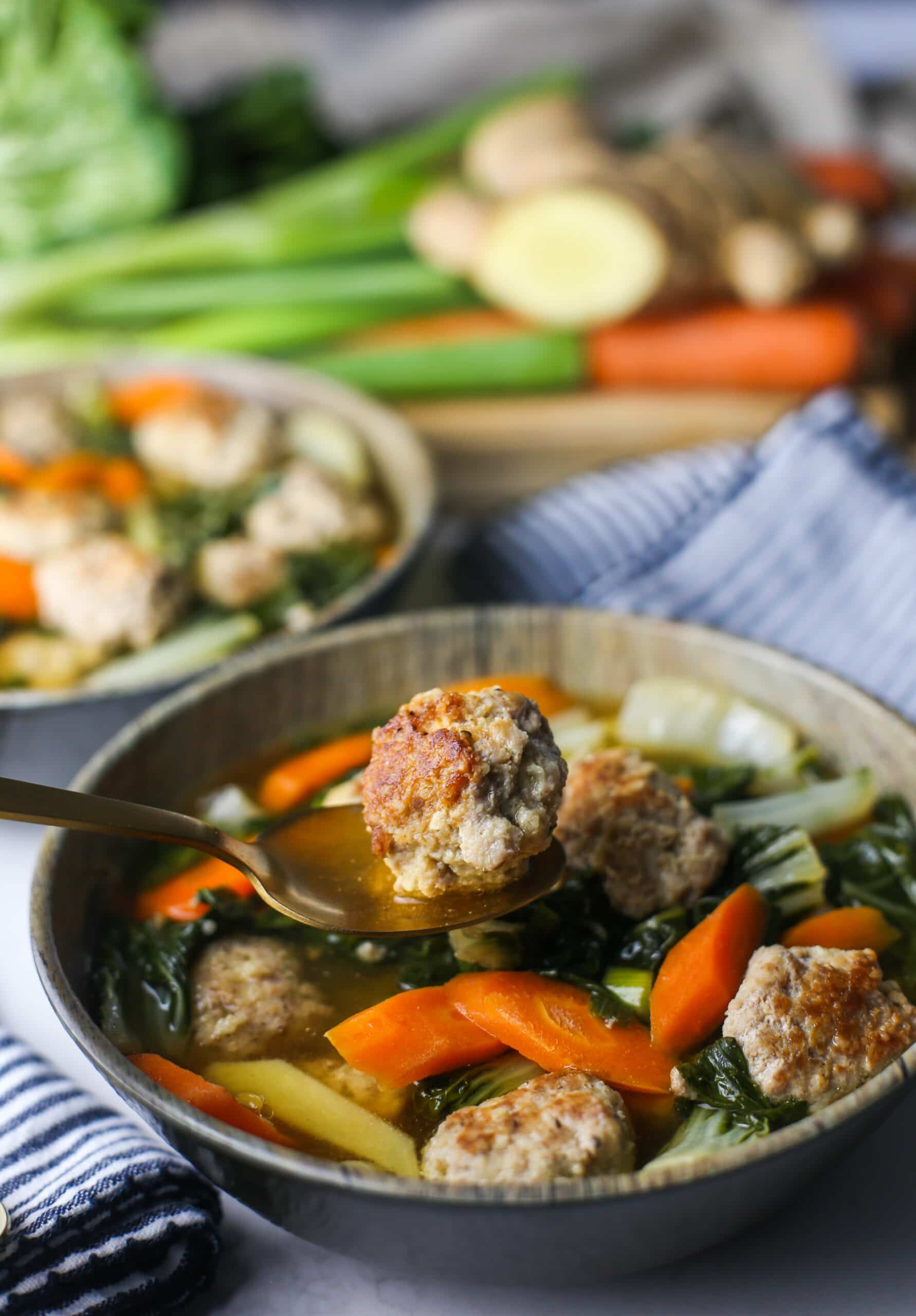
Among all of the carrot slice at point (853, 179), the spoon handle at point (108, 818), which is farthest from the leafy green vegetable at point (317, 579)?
the carrot slice at point (853, 179)

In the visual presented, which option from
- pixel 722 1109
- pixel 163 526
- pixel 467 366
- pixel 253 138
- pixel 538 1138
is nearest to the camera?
pixel 538 1138

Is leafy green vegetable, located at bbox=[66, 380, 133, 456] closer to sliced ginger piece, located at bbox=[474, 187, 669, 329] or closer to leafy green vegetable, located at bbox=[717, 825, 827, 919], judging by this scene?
sliced ginger piece, located at bbox=[474, 187, 669, 329]

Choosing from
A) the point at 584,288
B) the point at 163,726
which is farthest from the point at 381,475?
the point at 163,726

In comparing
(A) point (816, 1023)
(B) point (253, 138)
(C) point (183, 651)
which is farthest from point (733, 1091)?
(B) point (253, 138)

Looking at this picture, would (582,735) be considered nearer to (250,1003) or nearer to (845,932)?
(845,932)

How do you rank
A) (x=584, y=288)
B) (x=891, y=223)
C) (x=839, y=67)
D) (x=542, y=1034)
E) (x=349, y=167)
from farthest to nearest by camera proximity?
(x=839, y=67) < (x=891, y=223) < (x=349, y=167) < (x=584, y=288) < (x=542, y=1034)

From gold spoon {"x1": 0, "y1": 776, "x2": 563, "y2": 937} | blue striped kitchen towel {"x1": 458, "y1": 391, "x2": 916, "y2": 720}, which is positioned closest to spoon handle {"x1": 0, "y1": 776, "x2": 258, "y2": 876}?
gold spoon {"x1": 0, "y1": 776, "x2": 563, "y2": 937}

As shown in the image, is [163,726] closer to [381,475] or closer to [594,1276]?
[594,1276]
